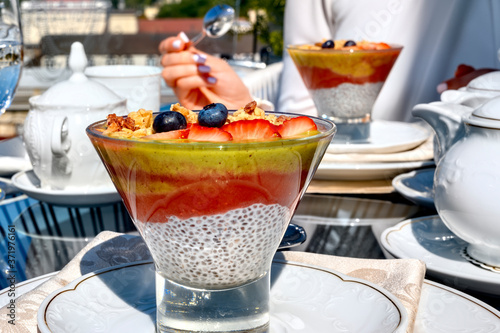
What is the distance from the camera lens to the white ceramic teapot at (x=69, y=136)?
0.99 m

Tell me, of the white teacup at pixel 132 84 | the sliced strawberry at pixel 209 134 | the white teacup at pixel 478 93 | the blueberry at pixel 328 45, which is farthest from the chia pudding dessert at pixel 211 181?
the blueberry at pixel 328 45

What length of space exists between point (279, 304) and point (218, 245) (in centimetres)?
12

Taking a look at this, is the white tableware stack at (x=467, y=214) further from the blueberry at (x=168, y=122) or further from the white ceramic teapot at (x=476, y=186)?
the blueberry at (x=168, y=122)

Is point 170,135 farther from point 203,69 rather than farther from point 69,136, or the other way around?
point 203,69

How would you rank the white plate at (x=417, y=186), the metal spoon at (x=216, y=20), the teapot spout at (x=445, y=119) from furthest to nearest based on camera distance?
the metal spoon at (x=216, y=20) → the white plate at (x=417, y=186) → the teapot spout at (x=445, y=119)

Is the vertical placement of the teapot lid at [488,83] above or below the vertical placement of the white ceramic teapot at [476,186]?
above

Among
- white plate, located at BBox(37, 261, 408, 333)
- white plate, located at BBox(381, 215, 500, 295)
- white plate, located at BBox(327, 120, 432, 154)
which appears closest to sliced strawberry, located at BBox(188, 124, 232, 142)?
white plate, located at BBox(37, 261, 408, 333)

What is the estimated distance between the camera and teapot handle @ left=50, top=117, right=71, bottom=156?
95 centimetres

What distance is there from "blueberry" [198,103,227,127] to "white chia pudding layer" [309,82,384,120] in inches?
34.0

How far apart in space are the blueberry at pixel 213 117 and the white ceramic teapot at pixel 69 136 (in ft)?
1.52

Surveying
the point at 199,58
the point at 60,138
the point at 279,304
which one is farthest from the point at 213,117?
the point at 199,58

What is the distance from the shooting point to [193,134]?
53 centimetres

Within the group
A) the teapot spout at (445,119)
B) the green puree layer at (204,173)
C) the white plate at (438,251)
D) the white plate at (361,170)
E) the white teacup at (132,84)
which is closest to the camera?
the green puree layer at (204,173)

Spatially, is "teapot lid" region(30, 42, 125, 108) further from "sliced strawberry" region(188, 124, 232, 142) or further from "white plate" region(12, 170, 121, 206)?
"sliced strawberry" region(188, 124, 232, 142)
